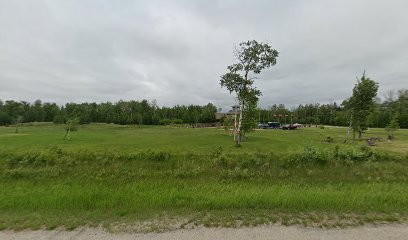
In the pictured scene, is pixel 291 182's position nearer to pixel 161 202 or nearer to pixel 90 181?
pixel 161 202

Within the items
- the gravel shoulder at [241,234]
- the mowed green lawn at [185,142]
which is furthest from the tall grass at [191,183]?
the mowed green lawn at [185,142]

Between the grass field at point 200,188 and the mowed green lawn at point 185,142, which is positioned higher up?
the grass field at point 200,188

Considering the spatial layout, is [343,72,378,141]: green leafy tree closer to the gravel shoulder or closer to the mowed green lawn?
the mowed green lawn

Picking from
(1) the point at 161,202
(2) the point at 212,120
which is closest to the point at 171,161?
(1) the point at 161,202

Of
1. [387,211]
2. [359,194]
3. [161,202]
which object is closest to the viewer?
[387,211]

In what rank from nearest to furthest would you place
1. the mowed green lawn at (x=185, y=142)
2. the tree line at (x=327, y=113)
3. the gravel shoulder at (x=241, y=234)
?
the gravel shoulder at (x=241, y=234) → the mowed green lawn at (x=185, y=142) → the tree line at (x=327, y=113)

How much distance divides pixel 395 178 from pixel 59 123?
126m

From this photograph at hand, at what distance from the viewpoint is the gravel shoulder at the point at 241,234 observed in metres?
4.36

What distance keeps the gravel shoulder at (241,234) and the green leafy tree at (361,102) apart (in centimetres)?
3822

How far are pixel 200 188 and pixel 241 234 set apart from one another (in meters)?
2.86

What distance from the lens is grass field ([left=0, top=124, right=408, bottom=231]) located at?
5207 mm

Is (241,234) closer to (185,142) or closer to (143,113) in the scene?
(185,142)

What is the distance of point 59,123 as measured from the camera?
109 meters

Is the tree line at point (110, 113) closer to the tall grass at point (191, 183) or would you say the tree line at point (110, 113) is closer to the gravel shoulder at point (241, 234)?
the tall grass at point (191, 183)
